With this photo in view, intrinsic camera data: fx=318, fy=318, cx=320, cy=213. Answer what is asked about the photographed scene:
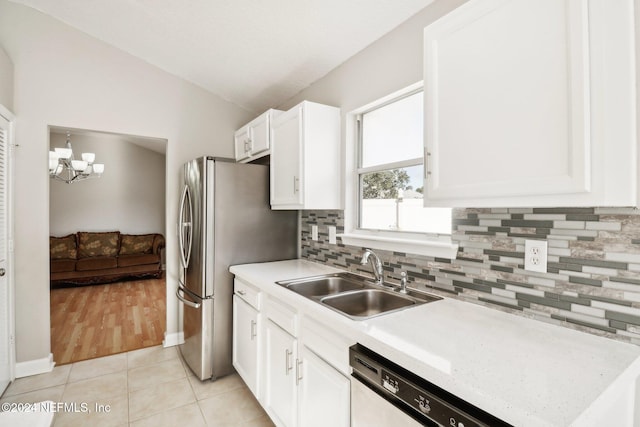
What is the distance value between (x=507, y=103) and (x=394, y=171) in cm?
104

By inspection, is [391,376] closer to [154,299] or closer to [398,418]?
[398,418]

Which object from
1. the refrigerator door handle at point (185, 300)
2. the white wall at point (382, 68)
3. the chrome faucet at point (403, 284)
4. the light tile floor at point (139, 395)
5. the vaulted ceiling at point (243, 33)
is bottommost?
the light tile floor at point (139, 395)

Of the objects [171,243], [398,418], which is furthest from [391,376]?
[171,243]

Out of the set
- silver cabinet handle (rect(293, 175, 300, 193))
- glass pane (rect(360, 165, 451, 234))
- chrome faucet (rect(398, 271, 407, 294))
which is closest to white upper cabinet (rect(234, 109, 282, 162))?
silver cabinet handle (rect(293, 175, 300, 193))

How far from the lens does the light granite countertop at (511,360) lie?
735mm

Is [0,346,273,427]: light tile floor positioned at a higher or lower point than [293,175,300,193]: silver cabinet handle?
lower

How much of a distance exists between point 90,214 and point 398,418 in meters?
7.03

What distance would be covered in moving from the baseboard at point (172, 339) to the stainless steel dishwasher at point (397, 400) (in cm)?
246

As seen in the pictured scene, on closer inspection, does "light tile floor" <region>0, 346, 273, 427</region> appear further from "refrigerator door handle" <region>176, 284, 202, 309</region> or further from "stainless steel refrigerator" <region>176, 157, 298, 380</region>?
"refrigerator door handle" <region>176, 284, 202, 309</region>

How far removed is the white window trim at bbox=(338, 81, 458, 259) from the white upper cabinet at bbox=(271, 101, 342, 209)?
0.08 m

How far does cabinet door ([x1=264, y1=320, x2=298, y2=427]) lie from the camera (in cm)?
163

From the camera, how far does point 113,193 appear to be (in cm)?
643

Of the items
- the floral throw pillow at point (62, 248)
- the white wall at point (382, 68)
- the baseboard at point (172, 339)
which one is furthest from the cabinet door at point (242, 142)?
the floral throw pillow at point (62, 248)

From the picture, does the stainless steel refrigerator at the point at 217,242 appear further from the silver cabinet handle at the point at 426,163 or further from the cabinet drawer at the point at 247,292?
the silver cabinet handle at the point at 426,163
